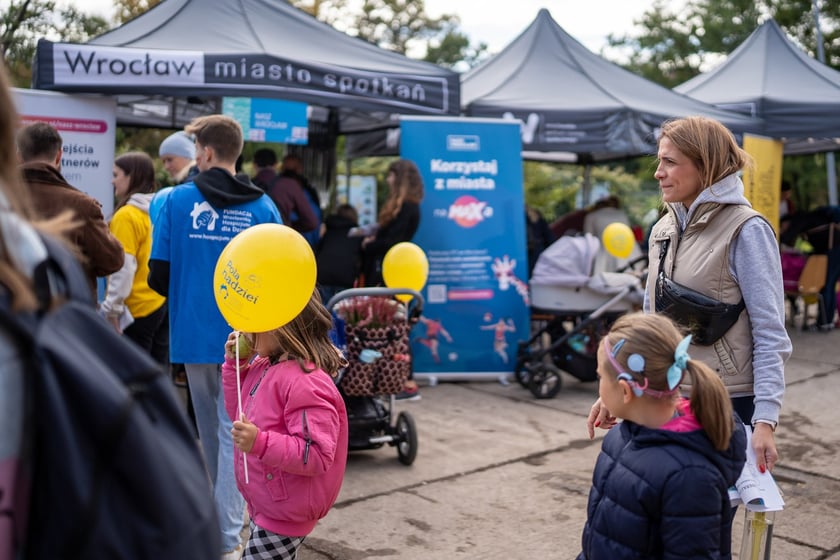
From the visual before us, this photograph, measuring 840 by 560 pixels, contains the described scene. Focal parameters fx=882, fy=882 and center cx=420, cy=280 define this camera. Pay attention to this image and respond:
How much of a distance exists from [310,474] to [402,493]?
241 cm

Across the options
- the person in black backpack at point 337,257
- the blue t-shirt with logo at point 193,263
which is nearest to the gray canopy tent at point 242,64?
the person in black backpack at point 337,257

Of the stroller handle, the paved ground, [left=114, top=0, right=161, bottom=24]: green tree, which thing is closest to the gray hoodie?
the paved ground

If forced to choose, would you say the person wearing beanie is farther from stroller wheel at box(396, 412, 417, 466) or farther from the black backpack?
the black backpack

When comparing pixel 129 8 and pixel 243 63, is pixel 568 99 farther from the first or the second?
pixel 129 8

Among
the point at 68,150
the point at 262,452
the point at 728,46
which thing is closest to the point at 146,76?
the point at 68,150

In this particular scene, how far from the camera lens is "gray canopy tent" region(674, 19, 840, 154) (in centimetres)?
1038

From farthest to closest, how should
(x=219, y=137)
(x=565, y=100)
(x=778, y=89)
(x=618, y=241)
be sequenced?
(x=778, y=89)
(x=565, y=100)
(x=618, y=241)
(x=219, y=137)

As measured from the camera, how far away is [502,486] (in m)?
5.09

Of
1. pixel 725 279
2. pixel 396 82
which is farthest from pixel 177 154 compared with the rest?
pixel 725 279

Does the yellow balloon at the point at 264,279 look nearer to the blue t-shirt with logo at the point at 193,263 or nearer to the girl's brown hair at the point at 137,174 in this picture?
the blue t-shirt with logo at the point at 193,263

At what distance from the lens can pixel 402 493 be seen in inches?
194

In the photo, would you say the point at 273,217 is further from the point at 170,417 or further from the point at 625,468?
the point at 170,417

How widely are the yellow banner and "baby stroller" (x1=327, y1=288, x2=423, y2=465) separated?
6.04 metres

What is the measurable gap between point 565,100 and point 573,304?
259 centimetres
